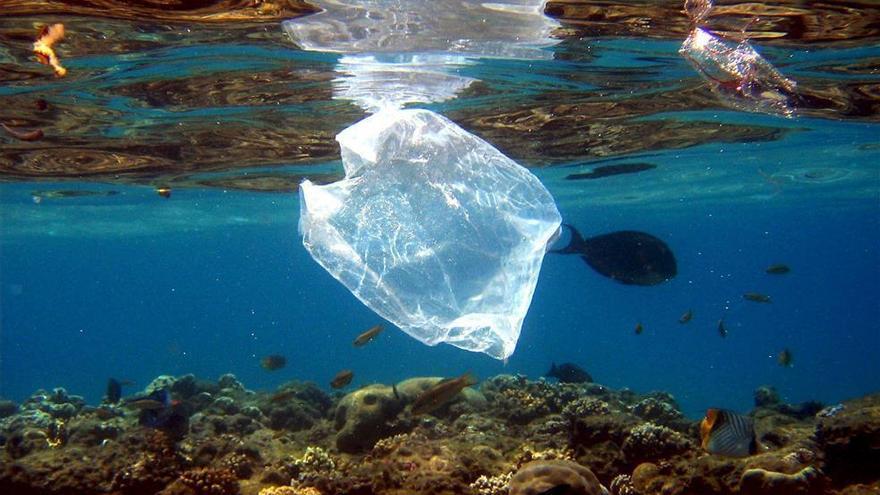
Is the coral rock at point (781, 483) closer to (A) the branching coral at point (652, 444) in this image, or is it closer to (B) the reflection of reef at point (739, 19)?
(A) the branching coral at point (652, 444)

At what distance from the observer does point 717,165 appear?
22.9 metres

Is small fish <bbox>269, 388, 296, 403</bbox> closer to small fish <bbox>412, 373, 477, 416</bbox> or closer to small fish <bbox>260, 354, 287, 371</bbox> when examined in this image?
small fish <bbox>260, 354, 287, 371</bbox>

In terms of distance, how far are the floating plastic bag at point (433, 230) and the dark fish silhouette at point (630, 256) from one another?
16.6 ft

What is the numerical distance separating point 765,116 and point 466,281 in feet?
41.4

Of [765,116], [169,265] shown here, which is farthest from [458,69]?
[169,265]

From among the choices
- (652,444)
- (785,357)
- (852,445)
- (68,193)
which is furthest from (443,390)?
(68,193)

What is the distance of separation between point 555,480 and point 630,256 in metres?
7.05

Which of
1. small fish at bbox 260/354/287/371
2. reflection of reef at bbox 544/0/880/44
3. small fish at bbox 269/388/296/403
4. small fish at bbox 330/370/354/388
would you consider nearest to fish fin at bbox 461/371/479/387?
small fish at bbox 330/370/354/388

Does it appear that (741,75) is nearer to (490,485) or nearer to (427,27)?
(427,27)

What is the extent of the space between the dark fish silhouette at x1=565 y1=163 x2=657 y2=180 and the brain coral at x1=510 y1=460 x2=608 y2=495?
1724 centimetres

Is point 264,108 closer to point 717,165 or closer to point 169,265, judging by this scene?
point 717,165

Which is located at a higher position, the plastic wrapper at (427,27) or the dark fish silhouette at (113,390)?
the plastic wrapper at (427,27)

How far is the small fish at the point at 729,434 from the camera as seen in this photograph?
593 centimetres

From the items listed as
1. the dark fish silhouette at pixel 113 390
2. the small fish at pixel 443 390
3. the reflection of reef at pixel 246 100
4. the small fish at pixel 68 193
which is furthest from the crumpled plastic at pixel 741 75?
the small fish at pixel 68 193
